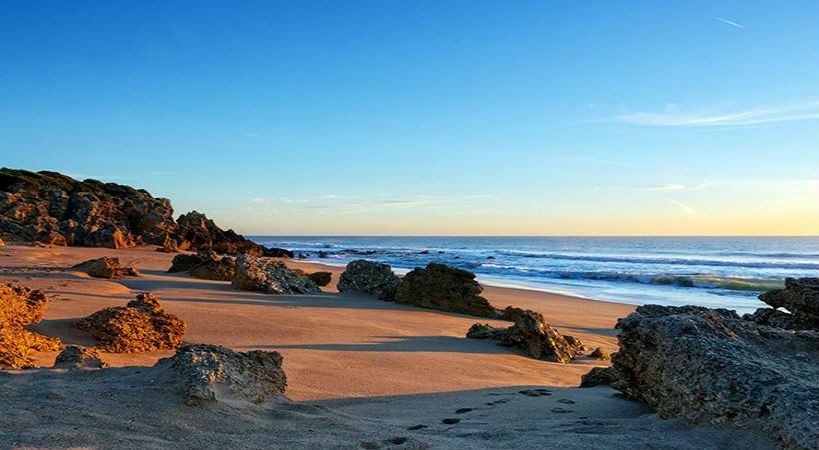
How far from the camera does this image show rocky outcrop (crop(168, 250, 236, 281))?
14.0 metres

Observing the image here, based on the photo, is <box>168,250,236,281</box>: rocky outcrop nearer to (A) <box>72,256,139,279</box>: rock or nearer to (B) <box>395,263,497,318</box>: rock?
(A) <box>72,256,139,279</box>: rock

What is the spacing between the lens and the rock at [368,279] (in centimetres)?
1338

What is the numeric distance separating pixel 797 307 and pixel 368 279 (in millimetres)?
9511

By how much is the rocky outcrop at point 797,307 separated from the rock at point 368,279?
838 centimetres

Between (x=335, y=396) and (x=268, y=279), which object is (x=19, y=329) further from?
(x=268, y=279)

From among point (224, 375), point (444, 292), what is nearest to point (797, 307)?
point (224, 375)

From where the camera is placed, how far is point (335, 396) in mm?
4875

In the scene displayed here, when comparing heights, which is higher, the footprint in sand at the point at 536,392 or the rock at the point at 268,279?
the rock at the point at 268,279

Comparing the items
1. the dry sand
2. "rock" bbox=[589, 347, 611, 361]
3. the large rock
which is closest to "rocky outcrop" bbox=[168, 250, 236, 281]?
the dry sand

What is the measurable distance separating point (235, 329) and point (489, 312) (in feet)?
19.8

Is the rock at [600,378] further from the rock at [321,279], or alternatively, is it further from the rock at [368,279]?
the rock at [321,279]

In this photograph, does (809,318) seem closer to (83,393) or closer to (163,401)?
(163,401)

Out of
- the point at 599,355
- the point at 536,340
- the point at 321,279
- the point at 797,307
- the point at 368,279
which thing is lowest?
the point at 599,355

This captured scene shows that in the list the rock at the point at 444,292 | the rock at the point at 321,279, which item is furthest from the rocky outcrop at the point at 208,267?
the rock at the point at 444,292
